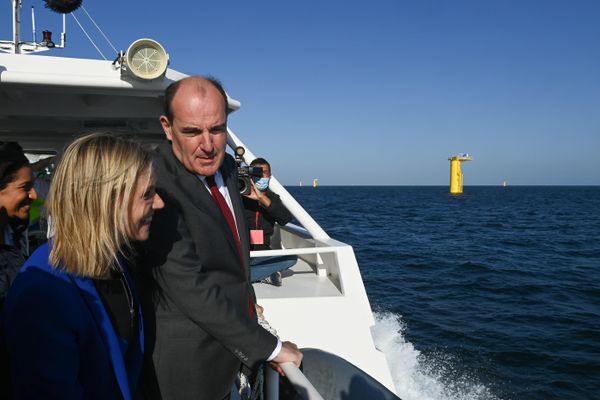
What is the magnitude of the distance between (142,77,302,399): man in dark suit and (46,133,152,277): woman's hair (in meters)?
0.23

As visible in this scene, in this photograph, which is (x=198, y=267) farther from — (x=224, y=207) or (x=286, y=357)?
(x=286, y=357)

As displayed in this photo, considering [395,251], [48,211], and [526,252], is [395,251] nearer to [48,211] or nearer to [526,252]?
[526,252]

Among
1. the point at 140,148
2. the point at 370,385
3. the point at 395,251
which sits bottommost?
the point at 395,251

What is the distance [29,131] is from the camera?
244 inches

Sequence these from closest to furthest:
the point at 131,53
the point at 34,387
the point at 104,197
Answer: the point at 34,387
the point at 104,197
the point at 131,53

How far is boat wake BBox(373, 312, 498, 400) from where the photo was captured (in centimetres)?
539

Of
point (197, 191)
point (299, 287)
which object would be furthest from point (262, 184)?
point (197, 191)

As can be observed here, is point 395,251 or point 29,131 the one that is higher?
point 29,131

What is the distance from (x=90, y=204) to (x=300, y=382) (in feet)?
2.83

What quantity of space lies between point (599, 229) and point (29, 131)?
30.7 m

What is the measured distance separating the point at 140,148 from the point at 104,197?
0.19 m

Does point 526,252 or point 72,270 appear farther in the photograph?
point 526,252

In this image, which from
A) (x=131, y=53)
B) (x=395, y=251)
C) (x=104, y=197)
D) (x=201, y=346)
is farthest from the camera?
(x=395, y=251)

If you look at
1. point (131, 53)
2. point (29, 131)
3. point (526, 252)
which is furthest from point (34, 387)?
point (526, 252)
